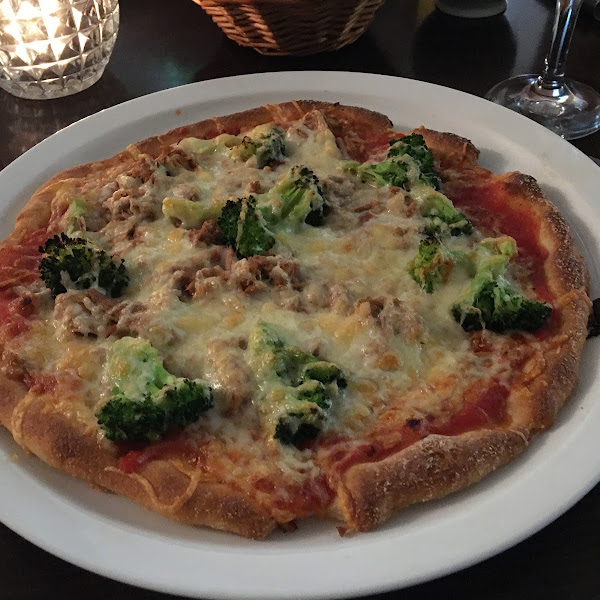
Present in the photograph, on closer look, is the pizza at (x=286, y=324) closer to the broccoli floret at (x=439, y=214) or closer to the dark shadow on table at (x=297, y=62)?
the broccoli floret at (x=439, y=214)

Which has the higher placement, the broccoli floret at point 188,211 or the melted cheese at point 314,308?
the broccoli floret at point 188,211

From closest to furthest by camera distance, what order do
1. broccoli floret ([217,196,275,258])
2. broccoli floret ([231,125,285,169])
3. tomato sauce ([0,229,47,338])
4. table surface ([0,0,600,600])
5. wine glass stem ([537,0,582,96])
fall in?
tomato sauce ([0,229,47,338]) → broccoli floret ([217,196,275,258]) → broccoli floret ([231,125,285,169]) → wine glass stem ([537,0,582,96]) → table surface ([0,0,600,600])

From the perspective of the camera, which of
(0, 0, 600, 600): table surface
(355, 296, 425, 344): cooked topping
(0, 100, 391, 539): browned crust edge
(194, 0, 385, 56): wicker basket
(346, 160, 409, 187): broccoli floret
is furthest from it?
(0, 0, 600, 600): table surface

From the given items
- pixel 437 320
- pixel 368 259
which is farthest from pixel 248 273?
pixel 437 320

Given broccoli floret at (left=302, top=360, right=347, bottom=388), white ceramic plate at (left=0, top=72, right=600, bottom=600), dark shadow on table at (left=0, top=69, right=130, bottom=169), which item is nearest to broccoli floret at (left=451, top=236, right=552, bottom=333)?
white ceramic plate at (left=0, top=72, right=600, bottom=600)

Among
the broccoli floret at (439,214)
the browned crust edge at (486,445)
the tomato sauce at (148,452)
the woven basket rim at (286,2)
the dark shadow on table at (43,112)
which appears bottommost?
the dark shadow on table at (43,112)

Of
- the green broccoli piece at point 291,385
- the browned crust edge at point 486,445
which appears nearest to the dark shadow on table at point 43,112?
the green broccoli piece at point 291,385

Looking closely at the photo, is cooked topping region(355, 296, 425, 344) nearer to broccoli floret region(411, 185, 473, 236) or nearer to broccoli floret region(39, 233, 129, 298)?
broccoli floret region(411, 185, 473, 236)
